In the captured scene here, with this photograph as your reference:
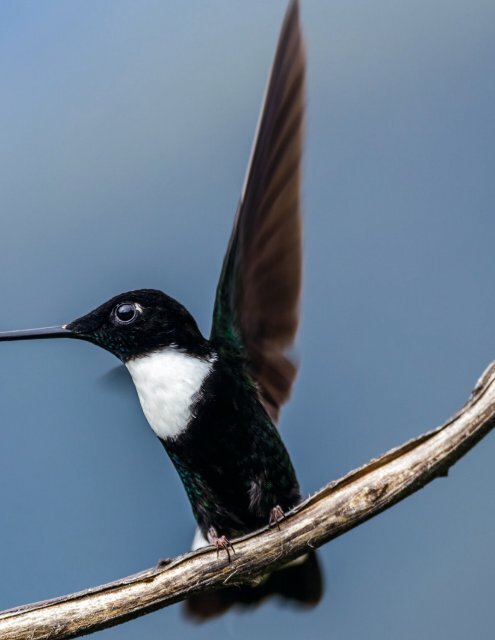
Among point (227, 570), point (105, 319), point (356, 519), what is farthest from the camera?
point (105, 319)

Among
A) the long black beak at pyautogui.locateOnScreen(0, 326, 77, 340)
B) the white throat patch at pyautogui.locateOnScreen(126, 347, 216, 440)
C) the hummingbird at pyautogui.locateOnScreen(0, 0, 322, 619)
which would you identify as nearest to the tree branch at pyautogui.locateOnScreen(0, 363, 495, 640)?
the hummingbird at pyautogui.locateOnScreen(0, 0, 322, 619)

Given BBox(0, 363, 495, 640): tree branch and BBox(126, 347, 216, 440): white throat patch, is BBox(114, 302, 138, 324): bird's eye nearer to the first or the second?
BBox(126, 347, 216, 440): white throat patch

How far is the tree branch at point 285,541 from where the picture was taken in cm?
114

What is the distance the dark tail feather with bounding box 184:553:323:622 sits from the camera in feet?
5.39

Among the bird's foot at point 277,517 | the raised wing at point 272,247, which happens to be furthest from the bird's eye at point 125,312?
the bird's foot at point 277,517

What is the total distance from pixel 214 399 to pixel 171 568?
1.12ft

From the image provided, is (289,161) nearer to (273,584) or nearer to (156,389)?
(156,389)

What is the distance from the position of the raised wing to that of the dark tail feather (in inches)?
11.7

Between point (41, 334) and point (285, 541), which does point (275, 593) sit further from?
point (41, 334)

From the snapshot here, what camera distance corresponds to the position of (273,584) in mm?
1662

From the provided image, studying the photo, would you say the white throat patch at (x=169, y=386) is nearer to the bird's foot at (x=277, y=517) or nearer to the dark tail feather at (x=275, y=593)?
the bird's foot at (x=277, y=517)

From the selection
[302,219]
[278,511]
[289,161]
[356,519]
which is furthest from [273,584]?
[289,161]

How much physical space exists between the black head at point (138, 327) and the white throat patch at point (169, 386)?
23 millimetres

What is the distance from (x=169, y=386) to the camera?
60.1 inches
